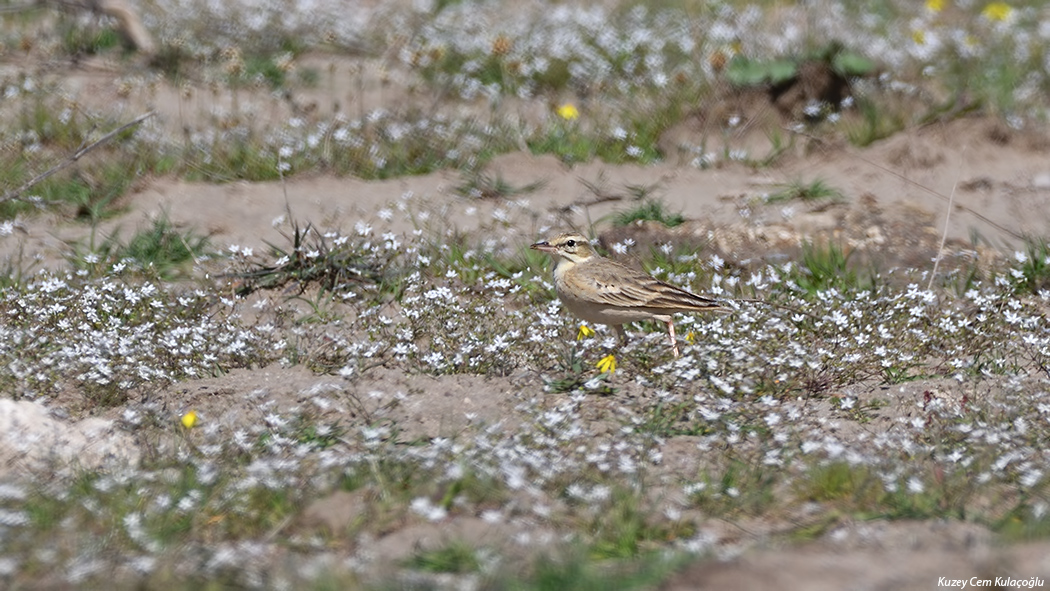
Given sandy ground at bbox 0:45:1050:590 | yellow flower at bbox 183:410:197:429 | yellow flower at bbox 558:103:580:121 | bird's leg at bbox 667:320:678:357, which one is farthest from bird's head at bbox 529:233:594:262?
yellow flower at bbox 558:103:580:121

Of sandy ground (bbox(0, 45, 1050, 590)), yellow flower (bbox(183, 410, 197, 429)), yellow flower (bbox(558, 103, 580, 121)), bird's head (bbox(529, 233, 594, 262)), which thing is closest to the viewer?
yellow flower (bbox(183, 410, 197, 429))

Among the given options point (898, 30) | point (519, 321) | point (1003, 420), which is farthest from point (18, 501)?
point (898, 30)

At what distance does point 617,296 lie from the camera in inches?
236

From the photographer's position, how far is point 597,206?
27.4 feet

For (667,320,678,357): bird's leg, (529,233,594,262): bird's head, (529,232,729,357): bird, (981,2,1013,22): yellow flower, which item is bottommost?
(667,320,678,357): bird's leg

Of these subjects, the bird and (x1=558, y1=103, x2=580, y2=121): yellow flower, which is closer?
the bird

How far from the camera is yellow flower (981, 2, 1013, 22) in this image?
12.1 m

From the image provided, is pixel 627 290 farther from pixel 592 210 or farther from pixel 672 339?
pixel 592 210

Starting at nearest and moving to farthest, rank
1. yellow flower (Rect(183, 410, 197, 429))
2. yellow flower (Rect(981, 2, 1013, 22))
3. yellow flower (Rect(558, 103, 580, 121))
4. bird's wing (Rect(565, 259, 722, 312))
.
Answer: yellow flower (Rect(183, 410, 197, 429)) < bird's wing (Rect(565, 259, 722, 312)) < yellow flower (Rect(558, 103, 580, 121)) < yellow flower (Rect(981, 2, 1013, 22))

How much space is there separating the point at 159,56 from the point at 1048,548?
333 inches

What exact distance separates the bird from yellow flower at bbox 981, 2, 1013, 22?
23.9 ft

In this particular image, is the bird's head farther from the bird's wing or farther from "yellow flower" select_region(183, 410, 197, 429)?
"yellow flower" select_region(183, 410, 197, 429)

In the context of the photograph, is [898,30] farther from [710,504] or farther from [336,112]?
[710,504]

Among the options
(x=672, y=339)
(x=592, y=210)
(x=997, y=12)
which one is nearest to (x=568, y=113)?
(x=592, y=210)
